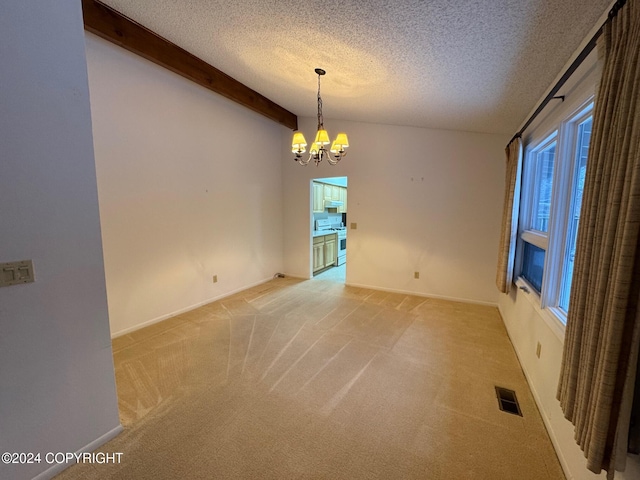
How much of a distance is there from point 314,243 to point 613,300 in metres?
4.71

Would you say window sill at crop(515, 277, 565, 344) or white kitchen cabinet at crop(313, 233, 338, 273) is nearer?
window sill at crop(515, 277, 565, 344)

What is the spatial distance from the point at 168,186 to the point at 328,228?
4.43 m

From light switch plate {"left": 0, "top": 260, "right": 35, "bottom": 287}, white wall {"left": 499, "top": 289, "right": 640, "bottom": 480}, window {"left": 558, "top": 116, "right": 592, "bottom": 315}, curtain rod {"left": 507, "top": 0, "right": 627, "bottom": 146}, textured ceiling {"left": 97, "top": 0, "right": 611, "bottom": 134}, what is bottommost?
white wall {"left": 499, "top": 289, "right": 640, "bottom": 480}

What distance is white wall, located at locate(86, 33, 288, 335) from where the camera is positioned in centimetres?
275

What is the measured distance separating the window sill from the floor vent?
0.62 m

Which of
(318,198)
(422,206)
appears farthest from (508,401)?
(318,198)

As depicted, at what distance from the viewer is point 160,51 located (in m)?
2.82

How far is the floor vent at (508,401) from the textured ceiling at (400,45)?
7.73ft

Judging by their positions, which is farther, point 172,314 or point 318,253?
point 318,253

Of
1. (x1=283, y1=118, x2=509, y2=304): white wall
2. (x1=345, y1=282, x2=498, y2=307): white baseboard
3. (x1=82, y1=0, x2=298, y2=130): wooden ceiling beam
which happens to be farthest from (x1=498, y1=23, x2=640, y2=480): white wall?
(x1=82, y1=0, x2=298, y2=130): wooden ceiling beam

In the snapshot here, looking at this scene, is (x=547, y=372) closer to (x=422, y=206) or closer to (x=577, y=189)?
(x=577, y=189)

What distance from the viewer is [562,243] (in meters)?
1.91

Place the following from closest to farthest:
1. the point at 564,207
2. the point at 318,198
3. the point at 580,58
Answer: the point at 580,58, the point at 564,207, the point at 318,198

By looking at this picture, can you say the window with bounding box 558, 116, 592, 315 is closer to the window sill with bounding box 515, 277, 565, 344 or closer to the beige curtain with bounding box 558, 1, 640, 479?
the window sill with bounding box 515, 277, 565, 344
